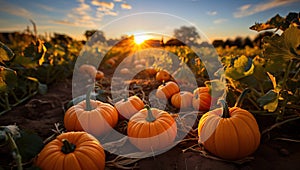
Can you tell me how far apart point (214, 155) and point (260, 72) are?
104 centimetres

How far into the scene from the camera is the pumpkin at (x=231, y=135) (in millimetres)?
1894

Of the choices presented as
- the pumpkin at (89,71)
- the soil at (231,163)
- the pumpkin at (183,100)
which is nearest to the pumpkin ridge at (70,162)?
the soil at (231,163)

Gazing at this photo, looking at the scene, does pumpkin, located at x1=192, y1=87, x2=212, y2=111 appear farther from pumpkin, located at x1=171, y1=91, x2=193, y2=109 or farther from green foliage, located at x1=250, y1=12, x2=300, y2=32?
green foliage, located at x1=250, y1=12, x2=300, y2=32

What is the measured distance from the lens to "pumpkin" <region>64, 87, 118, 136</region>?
7.87 ft

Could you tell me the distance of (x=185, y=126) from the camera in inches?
97.3

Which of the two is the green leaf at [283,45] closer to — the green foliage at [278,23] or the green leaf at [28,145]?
the green foliage at [278,23]

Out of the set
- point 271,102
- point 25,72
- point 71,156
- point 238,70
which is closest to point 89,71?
point 25,72

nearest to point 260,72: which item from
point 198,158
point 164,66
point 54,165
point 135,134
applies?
point 198,158

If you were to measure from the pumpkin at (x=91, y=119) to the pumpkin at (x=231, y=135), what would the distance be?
1016 mm

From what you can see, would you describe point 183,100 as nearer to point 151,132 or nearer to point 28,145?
point 151,132

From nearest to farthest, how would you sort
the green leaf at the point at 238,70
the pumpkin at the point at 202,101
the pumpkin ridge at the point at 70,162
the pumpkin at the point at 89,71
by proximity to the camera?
the pumpkin ridge at the point at 70,162 < the green leaf at the point at 238,70 < the pumpkin at the point at 202,101 < the pumpkin at the point at 89,71

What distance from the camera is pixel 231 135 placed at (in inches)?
74.9

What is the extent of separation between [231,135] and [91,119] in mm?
1333

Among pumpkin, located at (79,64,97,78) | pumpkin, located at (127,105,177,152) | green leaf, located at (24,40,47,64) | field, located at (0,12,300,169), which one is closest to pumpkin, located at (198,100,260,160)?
field, located at (0,12,300,169)
